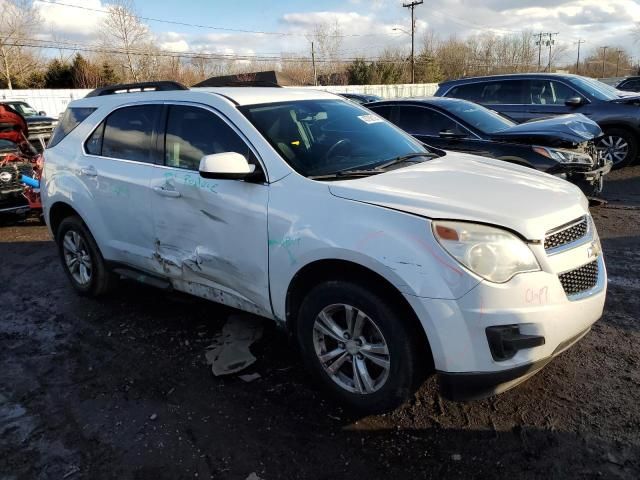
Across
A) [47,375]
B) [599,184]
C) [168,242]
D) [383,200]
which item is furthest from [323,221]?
[599,184]

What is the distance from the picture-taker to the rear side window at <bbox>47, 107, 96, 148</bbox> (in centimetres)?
477

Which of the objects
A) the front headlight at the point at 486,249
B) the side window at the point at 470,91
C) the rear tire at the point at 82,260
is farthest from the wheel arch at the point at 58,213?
the side window at the point at 470,91

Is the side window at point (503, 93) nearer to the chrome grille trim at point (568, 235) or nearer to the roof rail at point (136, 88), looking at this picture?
the roof rail at point (136, 88)

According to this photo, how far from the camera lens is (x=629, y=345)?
11.6ft

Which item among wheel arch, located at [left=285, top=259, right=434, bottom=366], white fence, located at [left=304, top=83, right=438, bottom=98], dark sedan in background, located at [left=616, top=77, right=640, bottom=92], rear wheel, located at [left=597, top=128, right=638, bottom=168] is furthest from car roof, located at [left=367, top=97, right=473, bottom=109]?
white fence, located at [left=304, top=83, right=438, bottom=98]

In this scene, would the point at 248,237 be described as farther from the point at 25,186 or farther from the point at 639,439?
the point at 25,186

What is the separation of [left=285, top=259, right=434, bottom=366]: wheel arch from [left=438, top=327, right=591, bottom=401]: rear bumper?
0.53ft

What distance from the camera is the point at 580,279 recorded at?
8.86 ft

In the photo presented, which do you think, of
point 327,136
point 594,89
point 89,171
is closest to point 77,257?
point 89,171

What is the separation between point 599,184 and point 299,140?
→ 539 centimetres

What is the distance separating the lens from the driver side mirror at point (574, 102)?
981 cm

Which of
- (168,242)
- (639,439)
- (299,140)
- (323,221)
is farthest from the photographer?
(168,242)

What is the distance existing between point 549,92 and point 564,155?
412cm

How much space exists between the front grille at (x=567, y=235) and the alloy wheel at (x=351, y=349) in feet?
3.15
